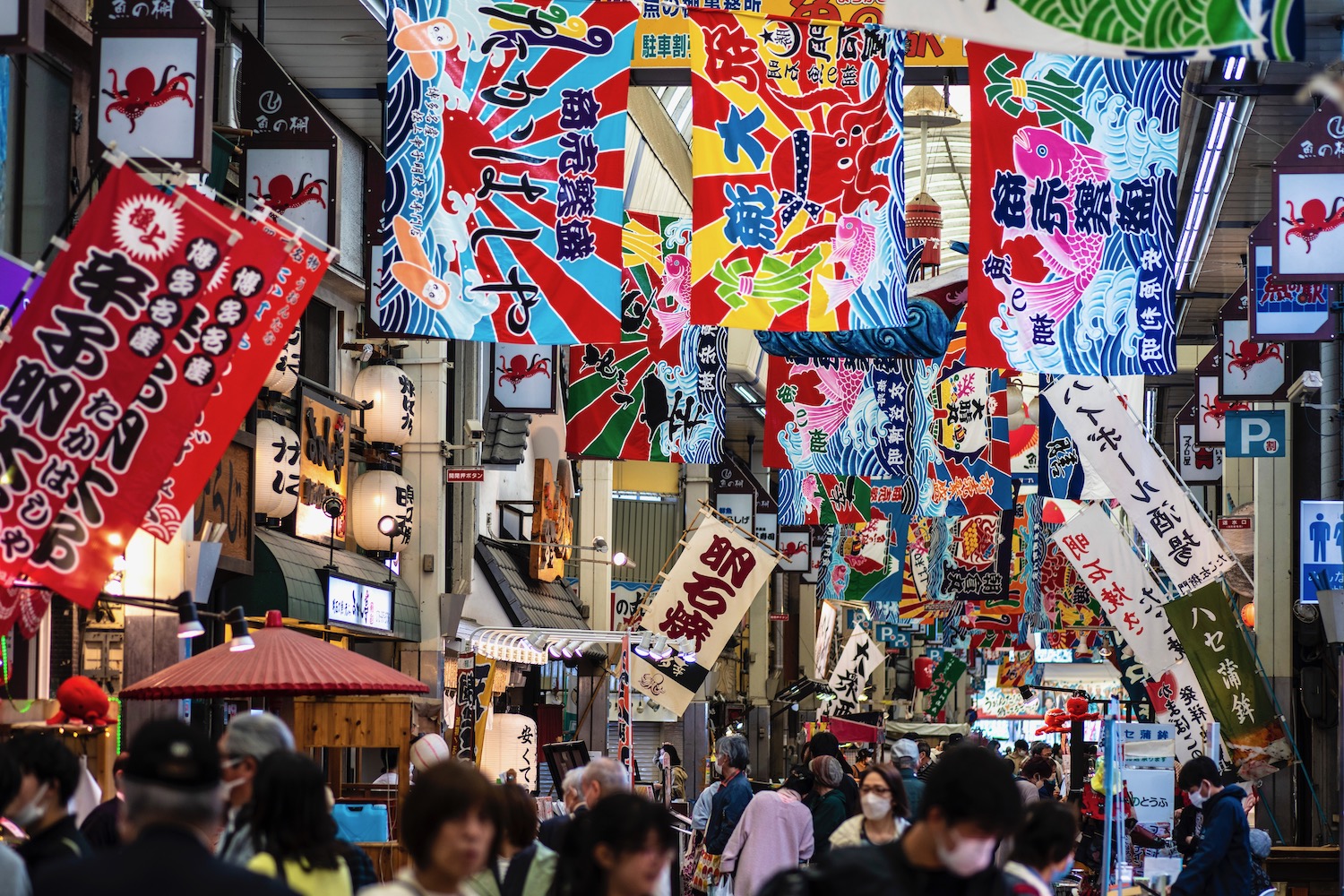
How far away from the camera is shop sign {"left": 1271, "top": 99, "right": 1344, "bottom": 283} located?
13.9 metres

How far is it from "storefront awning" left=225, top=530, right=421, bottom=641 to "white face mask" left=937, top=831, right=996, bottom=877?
1164cm

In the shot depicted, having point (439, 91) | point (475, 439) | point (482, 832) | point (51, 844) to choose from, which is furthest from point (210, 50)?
point (475, 439)

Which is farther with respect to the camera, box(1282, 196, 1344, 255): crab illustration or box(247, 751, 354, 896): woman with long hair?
box(1282, 196, 1344, 255): crab illustration

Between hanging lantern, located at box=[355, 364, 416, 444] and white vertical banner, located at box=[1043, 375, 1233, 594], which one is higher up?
hanging lantern, located at box=[355, 364, 416, 444]

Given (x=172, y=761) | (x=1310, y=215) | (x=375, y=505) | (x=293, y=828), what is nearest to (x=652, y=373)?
(x=375, y=505)

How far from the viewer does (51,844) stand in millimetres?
5699

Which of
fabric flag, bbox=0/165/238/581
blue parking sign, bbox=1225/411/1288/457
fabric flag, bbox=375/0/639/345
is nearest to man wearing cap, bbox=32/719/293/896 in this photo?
fabric flag, bbox=0/165/238/581

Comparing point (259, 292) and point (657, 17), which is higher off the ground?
point (657, 17)

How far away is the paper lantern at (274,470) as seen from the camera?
15883 mm

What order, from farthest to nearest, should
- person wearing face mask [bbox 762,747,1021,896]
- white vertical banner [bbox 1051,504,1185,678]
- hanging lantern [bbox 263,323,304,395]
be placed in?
white vertical banner [bbox 1051,504,1185,678]
hanging lantern [bbox 263,323,304,395]
person wearing face mask [bbox 762,747,1021,896]

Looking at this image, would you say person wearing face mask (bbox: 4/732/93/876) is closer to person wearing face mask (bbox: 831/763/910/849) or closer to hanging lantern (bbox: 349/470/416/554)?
person wearing face mask (bbox: 831/763/910/849)

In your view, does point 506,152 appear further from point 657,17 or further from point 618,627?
point 618,627

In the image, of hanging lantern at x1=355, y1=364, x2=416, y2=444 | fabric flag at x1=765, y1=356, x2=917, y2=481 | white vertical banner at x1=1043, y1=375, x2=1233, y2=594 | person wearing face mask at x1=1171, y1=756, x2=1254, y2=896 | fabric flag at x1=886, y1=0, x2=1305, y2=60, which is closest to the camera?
fabric flag at x1=886, y1=0, x2=1305, y2=60

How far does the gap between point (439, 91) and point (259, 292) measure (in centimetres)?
359
